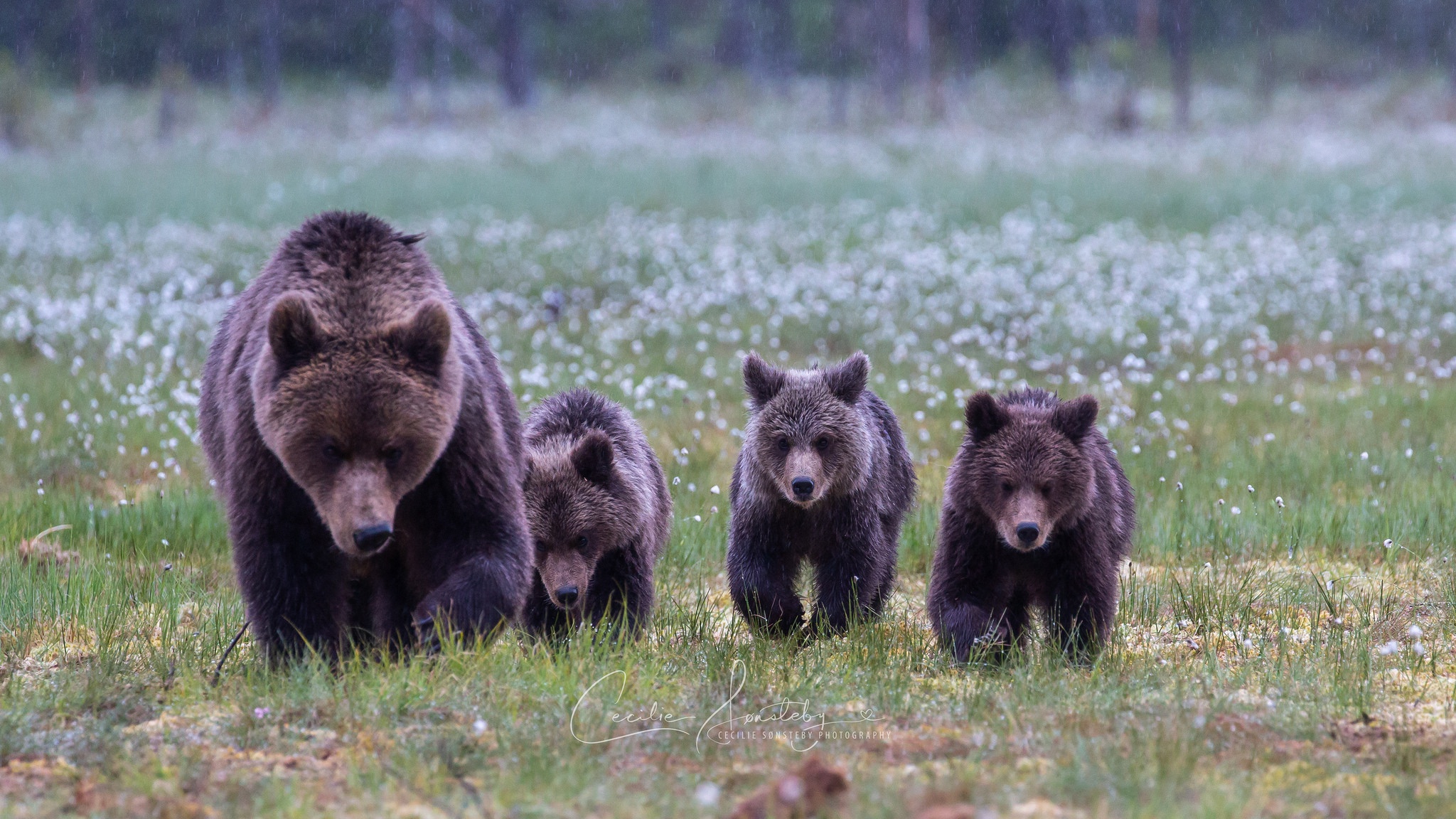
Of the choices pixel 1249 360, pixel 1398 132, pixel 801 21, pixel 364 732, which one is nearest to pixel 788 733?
pixel 364 732

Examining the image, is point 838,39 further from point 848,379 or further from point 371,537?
point 371,537

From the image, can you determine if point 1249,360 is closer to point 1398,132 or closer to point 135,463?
point 135,463

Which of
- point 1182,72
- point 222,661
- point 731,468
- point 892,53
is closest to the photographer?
point 222,661

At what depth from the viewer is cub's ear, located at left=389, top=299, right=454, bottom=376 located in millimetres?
4766

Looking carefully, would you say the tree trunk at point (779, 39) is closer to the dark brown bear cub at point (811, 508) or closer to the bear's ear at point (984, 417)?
the dark brown bear cub at point (811, 508)

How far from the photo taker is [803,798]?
12.2 ft

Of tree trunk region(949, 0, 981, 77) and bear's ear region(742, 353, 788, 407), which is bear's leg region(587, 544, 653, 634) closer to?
bear's ear region(742, 353, 788, 407)

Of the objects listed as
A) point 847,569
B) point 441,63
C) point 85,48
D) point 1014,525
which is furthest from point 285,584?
point 85,48

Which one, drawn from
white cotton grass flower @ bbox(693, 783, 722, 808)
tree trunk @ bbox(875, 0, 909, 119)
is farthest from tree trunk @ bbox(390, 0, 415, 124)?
white cotton grass flower @ bbox(693, 783, 722, 808)

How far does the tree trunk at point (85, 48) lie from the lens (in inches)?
2343

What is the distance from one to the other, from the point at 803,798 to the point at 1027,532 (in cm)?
232

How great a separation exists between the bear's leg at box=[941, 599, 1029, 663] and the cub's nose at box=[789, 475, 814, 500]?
2.58ft

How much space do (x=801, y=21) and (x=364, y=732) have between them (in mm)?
64305

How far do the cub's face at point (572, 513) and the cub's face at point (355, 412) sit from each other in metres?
1.60
